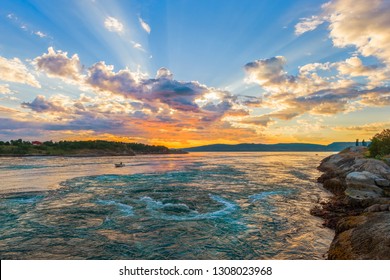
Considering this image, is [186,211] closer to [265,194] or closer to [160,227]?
[160,227]

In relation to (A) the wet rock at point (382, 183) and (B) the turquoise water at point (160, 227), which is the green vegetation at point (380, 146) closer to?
(A) the wet rock at point (382, 183)

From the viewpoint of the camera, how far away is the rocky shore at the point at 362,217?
11.0 m

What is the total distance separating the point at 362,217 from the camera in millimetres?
15234

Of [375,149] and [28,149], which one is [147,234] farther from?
[28,149]

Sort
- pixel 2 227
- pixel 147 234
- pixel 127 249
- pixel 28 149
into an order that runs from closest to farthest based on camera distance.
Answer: pixel 127 249, pixel 147 234, pixel 2 227, pixel 28 149

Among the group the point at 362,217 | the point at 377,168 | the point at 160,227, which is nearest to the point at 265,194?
the point at 377,168

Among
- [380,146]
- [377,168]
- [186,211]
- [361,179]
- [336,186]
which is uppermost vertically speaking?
[380,146]

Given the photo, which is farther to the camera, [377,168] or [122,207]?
[377,168]

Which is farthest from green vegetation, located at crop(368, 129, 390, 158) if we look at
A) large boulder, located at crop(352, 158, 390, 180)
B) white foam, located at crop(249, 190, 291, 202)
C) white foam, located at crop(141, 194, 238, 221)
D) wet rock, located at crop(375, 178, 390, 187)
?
white foam, located at crop(141, 194, 238, 221)

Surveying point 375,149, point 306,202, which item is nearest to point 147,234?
point 306,202

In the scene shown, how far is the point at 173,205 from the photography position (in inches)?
986

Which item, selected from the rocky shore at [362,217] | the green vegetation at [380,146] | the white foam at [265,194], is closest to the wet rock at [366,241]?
the rocky shore at [362,217]

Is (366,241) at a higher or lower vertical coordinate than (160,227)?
higher

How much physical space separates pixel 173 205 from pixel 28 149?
7592 inches
